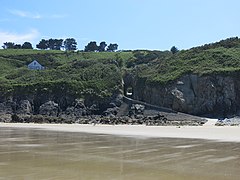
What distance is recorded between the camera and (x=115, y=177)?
12.1 metres

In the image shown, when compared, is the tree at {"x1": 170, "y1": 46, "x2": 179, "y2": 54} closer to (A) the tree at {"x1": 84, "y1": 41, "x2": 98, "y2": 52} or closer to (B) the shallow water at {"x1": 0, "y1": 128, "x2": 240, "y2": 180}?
(A) the tree at {"x1": 84, "y1": 41, "x2": 98, "y2": 52}

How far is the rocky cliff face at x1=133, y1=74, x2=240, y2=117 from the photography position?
47.7 m

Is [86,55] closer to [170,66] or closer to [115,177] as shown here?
[170,66]

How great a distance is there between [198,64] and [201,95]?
9.03 m

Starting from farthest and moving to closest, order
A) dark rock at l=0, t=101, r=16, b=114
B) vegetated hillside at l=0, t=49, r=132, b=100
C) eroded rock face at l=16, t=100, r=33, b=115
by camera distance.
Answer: dark rock at l=0, t=101, r=16, b=114 < vegetated hillside at l=0, t=49, r=132, b=100 < eroded rock face at l=16, t=100, r=33, b=115

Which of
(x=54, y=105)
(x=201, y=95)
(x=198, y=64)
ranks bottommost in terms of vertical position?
(x=54, y=105)

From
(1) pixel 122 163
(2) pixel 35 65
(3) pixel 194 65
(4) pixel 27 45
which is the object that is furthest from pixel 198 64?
(4) pixel 27 45

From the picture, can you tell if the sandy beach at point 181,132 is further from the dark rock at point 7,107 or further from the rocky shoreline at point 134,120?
the dark rock at point 7,107

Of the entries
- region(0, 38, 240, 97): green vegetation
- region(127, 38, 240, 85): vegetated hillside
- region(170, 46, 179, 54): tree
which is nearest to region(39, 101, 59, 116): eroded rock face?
region(0, 38, 240, 97): green vegetation

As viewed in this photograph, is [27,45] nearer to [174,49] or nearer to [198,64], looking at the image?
[174,49]

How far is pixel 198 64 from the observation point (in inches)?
2271

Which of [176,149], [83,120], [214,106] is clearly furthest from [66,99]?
[176,149]

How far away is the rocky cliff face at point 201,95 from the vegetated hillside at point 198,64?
48.6 inches

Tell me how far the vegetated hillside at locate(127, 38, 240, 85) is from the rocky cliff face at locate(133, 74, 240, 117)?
4.05ft
